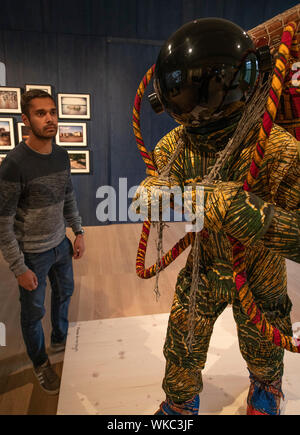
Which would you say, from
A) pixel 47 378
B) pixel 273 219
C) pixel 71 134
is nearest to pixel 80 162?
pixel 71 134

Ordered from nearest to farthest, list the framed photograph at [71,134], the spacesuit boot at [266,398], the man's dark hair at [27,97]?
the spacesuit boot at [266,398]
the man's dark hair at [27,97]
the framed photograph at [71,134]

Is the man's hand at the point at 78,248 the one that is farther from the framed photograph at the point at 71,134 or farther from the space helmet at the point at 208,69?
the framed photograph at the point at 71,134

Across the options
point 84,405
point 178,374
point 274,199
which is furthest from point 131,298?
point 274,199

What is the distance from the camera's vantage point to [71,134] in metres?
3.96

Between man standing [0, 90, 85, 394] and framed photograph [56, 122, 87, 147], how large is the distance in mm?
2599

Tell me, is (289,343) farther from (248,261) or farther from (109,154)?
(109,154)

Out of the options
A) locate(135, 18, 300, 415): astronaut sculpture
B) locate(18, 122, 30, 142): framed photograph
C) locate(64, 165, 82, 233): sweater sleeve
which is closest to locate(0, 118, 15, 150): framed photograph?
locate(18, 122, 30, 142): framed photograph

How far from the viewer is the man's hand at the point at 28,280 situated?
4.31ft

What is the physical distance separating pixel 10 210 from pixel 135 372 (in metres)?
0.91

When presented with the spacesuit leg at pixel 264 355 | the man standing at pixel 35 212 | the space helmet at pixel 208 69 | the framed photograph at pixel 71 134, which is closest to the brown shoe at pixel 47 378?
the man standing at pixel 35 212

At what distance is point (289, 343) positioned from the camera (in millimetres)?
735

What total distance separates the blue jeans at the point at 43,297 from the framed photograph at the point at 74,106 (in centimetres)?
275

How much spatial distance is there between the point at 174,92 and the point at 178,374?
2.82 feet

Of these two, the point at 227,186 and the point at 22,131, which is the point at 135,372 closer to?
the point at 227,186
